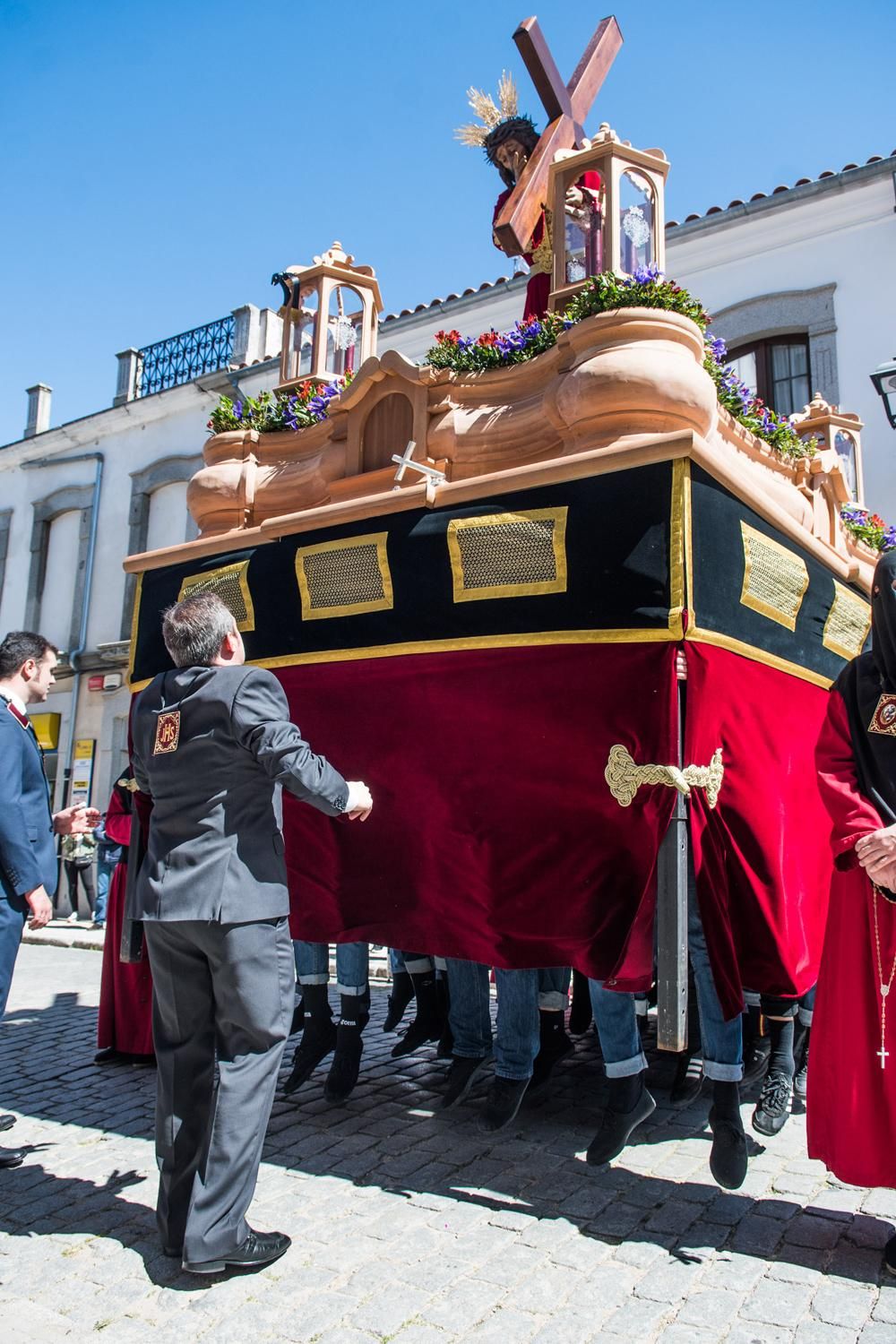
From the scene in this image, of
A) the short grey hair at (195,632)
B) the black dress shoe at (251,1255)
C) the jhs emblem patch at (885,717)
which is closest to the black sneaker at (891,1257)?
the jhs emblem patch at (885,717)

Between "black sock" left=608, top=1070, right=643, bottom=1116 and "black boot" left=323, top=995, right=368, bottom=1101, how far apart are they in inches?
54.5

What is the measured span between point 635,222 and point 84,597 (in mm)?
15140

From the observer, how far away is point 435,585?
4.24 metres

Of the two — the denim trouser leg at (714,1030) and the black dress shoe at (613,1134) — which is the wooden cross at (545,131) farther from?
the black dress shoe at (613,1134)

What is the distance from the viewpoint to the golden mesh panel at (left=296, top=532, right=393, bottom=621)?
14.6 feet

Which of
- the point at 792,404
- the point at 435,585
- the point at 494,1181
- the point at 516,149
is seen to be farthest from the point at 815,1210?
the point at 792,404

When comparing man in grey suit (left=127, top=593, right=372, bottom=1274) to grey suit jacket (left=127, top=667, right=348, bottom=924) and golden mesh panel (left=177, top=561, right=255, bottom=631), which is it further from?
golden mesh panel (left=177, top=561, right=255, bottom=631)

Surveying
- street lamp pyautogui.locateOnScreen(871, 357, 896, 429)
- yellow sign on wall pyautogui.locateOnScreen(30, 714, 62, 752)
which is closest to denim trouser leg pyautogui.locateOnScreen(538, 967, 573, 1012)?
street lamp pyautogui.locateOnScreen(871, 357, 896, 429)

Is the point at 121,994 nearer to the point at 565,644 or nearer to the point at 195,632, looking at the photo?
the point at 195,632

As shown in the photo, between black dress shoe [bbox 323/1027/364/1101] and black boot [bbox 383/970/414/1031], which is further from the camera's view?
black boot [bbox 383/970/414/1031]

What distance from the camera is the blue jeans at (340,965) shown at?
475cm

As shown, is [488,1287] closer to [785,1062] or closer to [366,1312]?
[366,1312]

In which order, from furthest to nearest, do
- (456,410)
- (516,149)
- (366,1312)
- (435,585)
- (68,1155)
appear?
(516,149), (456,410), (435,585), (68,1155), (366,1312)

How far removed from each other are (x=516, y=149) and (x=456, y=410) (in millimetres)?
2352
